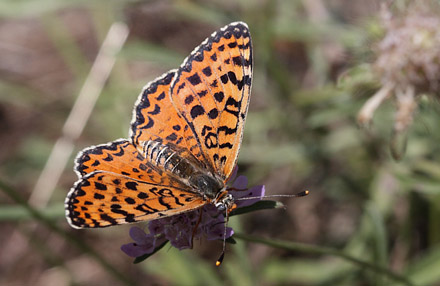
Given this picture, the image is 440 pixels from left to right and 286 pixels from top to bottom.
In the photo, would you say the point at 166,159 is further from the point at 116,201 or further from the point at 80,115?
the point at 80,115

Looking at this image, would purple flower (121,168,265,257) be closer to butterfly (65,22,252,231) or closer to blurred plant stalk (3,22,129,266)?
butterfly (65,22,252,231)

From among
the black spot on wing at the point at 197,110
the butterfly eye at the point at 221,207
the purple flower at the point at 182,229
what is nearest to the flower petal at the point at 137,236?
the purple flower at the point at 182,229

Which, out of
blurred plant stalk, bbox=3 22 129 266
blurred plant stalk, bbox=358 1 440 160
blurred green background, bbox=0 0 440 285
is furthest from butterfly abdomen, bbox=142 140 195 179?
blurred plant stalk, bbox=3 22 129 266

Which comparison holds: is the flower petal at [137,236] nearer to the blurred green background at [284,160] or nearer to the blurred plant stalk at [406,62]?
the blurred green background at [284,160]

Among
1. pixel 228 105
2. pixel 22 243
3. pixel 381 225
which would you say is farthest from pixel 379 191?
pixel 22 243

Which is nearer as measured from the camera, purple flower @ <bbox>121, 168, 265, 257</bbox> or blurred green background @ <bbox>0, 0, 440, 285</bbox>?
purple flower @ <bbox>121, 168, 265, 257</bbox>

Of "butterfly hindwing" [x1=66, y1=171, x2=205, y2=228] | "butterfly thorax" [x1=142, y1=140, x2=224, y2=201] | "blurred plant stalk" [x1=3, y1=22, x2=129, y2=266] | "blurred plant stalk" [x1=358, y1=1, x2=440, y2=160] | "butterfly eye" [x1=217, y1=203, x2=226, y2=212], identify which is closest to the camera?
"butterfly hindwing" [x1=66, y1=171, x2=205, y2=228]

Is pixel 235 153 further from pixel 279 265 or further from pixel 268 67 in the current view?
pixel 279 265

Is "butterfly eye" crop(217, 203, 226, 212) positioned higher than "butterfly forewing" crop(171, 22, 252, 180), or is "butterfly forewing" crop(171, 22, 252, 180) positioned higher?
"butterfly forewing" crop(171, 22, 252, 180)
